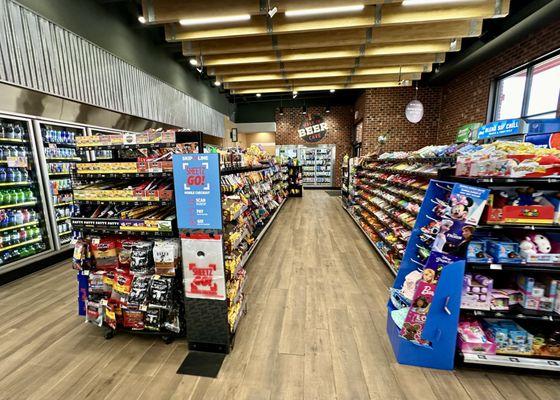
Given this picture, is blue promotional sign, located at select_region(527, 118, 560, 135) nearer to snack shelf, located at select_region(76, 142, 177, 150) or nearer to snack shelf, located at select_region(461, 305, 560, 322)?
snack shelf, located at select_region(461, 305, 560, 322)

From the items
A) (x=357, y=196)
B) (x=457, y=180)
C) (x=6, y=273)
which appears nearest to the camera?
(x=457, y=180)

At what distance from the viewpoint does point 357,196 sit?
21.5 feet

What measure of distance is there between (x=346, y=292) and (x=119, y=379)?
2.43 metres

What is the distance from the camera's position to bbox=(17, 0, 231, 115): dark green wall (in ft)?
13.5

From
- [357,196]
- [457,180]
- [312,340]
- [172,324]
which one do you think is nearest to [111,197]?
[172,324]

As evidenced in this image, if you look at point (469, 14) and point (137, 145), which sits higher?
point (469, 14)

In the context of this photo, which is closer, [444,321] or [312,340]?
[444,321]

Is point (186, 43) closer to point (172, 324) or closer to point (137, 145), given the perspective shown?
point (137, 145)

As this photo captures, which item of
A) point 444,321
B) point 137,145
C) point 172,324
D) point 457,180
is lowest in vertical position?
point 172,324

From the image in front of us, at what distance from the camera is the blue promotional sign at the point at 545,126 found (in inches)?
117

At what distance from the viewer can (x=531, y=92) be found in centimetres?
507

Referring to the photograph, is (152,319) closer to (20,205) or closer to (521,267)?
(521,267)

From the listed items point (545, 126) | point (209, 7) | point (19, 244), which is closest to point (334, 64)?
point (209, 7)

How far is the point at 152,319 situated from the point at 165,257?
610 mm
